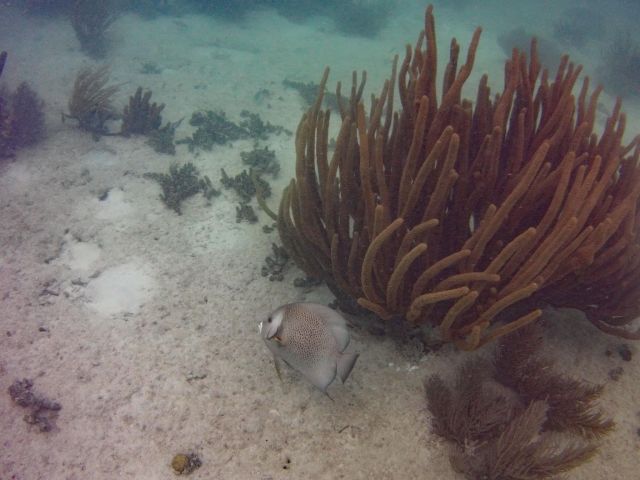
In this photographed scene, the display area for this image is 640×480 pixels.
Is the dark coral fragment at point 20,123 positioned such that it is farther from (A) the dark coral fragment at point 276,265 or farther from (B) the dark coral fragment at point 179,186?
(A) the dark coral fragment at point 276,265

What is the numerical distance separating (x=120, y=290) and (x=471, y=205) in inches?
125

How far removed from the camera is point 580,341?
10.1ft

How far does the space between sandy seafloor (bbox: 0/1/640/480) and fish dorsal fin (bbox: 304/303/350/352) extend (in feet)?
2.16

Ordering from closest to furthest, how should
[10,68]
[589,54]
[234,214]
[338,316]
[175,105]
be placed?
1. [338,316]
2. [234,214]
3. [175,105]
4. [10,68]
5. [589,54]

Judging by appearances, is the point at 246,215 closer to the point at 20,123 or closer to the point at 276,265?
the point at 276,265

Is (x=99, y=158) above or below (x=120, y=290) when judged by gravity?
above

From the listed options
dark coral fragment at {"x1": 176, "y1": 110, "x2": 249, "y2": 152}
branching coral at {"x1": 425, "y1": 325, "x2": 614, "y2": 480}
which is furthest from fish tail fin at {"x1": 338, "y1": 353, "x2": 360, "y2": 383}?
dark coral fragment at {"x1": 176, "y1": 110, "x2": 249, "y2": 152}

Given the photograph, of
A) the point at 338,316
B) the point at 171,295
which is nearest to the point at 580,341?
the point at 338,316

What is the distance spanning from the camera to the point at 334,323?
2350 millimetres

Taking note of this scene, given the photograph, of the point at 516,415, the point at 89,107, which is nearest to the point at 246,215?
the point at 516,415

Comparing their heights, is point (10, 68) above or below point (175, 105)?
below

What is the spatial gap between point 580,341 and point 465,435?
1.38 meters

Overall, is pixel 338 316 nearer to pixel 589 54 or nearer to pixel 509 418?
pixel 509 418

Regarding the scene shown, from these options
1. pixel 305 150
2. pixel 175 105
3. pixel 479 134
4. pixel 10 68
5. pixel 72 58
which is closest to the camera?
pixel 479 134
